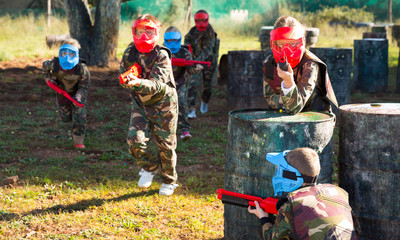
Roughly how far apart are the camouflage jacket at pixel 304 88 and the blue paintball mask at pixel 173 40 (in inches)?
142

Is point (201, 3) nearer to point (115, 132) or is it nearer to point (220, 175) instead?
point (115, 132)

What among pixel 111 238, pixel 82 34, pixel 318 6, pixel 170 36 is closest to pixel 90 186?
pixel 111 238

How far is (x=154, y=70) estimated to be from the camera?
485 centimetres

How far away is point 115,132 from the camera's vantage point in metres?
8.18

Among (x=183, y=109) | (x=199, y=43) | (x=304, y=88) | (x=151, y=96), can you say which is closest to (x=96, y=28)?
(x=199, y=43)

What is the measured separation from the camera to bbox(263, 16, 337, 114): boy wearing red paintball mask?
367 centimetres

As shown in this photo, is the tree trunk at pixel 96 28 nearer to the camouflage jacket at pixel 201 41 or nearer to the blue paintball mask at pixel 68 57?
the camouflage jacket at pixel 201 41

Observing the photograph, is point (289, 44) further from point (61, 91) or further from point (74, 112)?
point (74, 112)

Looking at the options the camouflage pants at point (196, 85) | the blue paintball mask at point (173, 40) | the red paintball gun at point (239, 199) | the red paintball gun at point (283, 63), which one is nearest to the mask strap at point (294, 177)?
the red paintball gun at point (239, 199)

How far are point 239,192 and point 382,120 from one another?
110 cm

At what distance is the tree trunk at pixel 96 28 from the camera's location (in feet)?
43.8

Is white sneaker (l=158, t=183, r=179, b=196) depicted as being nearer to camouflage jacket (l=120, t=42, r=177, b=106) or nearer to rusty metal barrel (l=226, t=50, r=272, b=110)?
camouflage jacket (l=120, t=42, r=177, b=106)

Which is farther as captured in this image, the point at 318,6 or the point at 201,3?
the point at 318,6

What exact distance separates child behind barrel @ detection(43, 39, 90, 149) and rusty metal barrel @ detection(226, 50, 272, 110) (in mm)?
2988
